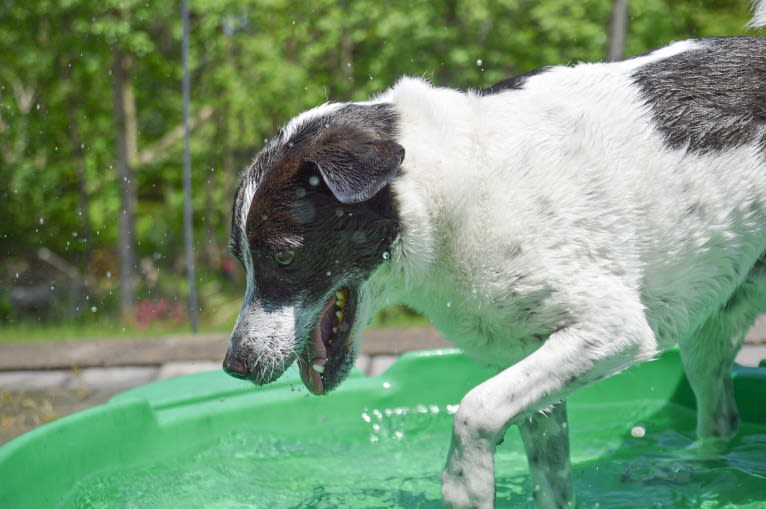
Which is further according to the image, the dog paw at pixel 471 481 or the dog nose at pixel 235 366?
the dog nose at pixel 235 366

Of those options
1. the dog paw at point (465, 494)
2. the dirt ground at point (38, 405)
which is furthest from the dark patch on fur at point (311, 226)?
the dirt ground at point (38, 405)

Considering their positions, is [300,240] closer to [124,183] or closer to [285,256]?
[285,256]

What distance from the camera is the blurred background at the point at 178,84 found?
994 centimetres

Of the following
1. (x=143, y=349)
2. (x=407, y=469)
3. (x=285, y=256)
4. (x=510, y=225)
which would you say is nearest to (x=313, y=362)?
(x=285, y=256)

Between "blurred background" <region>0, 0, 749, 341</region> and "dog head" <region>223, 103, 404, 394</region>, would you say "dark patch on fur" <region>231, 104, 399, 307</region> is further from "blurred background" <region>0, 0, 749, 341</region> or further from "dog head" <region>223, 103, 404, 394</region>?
"blurred background" <region>0, 0, 749, 341</region>

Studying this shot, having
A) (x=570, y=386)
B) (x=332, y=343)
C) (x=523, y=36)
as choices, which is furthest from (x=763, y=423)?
(x=523, y=36)

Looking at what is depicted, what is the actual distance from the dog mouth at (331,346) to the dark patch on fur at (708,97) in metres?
1.07

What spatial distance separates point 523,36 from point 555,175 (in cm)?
795

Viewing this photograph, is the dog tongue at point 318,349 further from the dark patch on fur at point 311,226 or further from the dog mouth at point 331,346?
the dark patch on fur at point 311,226

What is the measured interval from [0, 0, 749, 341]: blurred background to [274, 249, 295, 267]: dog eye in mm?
6808

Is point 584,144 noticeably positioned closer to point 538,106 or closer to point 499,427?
point 538,106

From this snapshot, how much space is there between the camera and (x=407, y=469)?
3801 millimetres

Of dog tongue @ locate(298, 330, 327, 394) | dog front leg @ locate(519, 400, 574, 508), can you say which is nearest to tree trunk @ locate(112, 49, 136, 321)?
dog tongue @ locate(298, 330, 327, 394)

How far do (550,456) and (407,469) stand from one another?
0.82m
